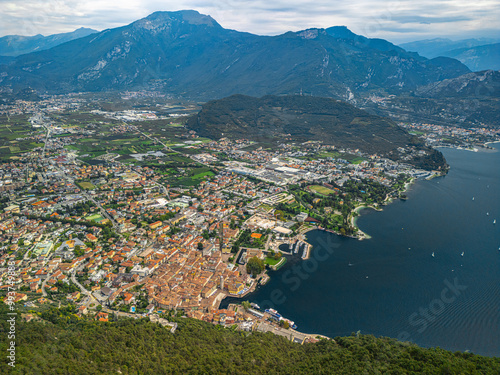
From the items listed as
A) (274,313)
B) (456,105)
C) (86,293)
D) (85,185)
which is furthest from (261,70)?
(274,313)

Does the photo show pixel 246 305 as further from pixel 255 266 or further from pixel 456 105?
pixel 456 105

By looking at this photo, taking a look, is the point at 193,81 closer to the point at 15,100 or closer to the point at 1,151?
the point at 15,100

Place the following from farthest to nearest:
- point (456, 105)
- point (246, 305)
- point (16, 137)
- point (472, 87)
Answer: point (472, 87), point (456, 105), point (16, 137), point (246, 305)

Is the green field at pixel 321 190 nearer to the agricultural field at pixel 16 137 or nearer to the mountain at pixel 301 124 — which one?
the mountain at pixel 301 124

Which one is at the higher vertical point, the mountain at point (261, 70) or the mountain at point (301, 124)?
the mountain at point (261, 70)

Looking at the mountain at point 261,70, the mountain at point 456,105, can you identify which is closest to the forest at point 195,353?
the mountain at point 456,105

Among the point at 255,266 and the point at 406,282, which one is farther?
the point at 255,266
